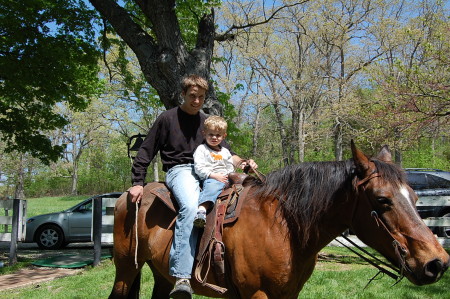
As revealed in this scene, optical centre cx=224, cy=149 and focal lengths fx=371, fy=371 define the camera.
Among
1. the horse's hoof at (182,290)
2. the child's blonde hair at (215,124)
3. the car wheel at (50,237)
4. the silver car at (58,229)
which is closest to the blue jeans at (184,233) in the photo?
the horse's hoof at (182,290)

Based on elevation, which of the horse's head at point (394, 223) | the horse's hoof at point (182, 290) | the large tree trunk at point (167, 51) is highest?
the large tree trunk at point (167, 51)

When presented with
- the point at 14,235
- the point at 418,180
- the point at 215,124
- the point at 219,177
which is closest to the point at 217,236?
the point at 219,177

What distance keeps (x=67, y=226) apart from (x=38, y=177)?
121 feet

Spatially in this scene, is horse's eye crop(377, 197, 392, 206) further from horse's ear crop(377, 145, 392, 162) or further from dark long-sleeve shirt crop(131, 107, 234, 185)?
dark long-sleeve shirt crop(131, 107, 234, 185)

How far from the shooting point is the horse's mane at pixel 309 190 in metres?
2.65

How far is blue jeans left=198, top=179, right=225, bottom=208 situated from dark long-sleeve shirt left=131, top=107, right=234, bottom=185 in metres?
0.52

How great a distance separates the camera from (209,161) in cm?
338

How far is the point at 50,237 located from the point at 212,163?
10.5 metres

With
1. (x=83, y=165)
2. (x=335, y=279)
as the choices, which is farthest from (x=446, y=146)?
(x=83, y=165)

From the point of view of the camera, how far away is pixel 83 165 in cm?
4972

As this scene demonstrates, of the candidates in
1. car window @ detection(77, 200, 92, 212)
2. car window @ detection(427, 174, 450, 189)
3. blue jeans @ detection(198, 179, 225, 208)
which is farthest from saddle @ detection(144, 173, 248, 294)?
car window @ detection(77, 200, 92, 212)

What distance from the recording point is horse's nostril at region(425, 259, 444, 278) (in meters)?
2.12

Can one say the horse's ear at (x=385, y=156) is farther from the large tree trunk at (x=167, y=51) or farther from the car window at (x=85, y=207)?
the car window at (x=85, y=207)

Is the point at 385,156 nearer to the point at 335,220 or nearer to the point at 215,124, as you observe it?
the point at 335,220
